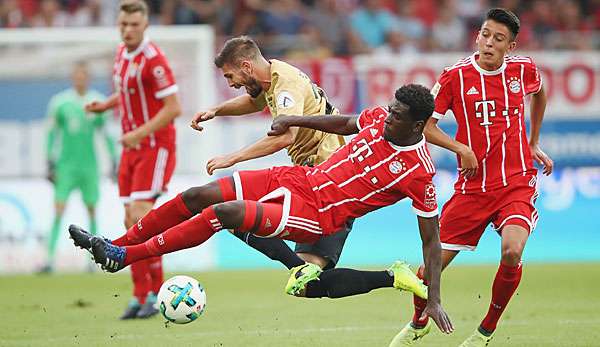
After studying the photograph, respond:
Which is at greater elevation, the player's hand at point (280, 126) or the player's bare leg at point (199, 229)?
the player's hand at point (280, 126)

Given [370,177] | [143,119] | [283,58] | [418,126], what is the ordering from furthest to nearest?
1. [283,58]
2. [143,119]
3. [370,177]
4. [418,126]

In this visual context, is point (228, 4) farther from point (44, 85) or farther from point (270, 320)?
point (270, 320)

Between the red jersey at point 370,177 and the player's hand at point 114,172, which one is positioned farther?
the player's hand at point 114,172

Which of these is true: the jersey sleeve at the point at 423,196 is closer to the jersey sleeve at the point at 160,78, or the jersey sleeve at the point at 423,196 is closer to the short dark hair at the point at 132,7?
the jersey sleeve at the point at 160,78

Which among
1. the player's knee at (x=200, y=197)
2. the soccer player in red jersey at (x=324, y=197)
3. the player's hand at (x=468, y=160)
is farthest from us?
the player's hand at (x=468, y=160)

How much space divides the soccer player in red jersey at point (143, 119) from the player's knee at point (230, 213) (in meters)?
2.89

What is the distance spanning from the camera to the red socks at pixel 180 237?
731 cm

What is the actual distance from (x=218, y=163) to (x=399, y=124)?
119cm

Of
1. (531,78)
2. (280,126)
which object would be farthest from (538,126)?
(280,126)

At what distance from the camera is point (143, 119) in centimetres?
1021

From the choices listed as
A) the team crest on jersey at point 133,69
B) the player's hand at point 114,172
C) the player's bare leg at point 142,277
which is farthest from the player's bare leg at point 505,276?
the player's hand at point 114,172

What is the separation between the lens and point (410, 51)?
18.5 meters

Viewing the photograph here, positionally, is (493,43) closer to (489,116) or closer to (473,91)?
(473,91)

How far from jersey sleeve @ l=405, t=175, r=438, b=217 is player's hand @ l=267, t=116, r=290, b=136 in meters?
0.92
